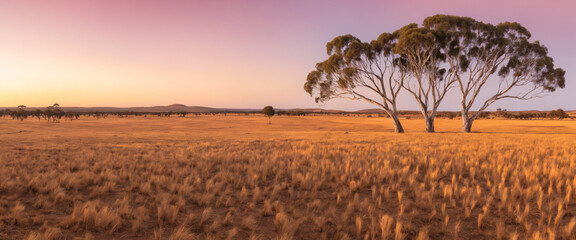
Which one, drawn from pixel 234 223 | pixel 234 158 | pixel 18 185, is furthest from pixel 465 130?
pixel 18 185

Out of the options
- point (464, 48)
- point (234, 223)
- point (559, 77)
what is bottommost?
point (234, 223)

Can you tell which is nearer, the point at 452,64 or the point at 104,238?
the point at 104,238

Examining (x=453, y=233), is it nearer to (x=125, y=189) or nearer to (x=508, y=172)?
(x=508, y=172)

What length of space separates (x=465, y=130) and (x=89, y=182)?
36.7m

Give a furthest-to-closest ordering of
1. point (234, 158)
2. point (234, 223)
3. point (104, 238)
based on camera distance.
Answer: point (234, 158)
point (234, 223)
point (104, 238)

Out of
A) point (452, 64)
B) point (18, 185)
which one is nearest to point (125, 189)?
point (18, 185)

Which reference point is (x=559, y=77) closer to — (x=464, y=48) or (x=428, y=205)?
(x=464, y=48)

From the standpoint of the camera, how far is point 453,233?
441cm

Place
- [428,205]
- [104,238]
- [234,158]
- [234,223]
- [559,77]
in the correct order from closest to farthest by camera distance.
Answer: [104,238] < [234,223] < [428,205] < [234,158] < [559,77]

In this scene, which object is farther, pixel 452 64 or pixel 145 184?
pixel 452 64

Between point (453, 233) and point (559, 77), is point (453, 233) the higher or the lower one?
the lower one

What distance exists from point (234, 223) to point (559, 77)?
40.3 meters

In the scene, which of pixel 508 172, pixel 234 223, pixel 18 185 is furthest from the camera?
pixel 508 172

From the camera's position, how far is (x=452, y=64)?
96.5ft
